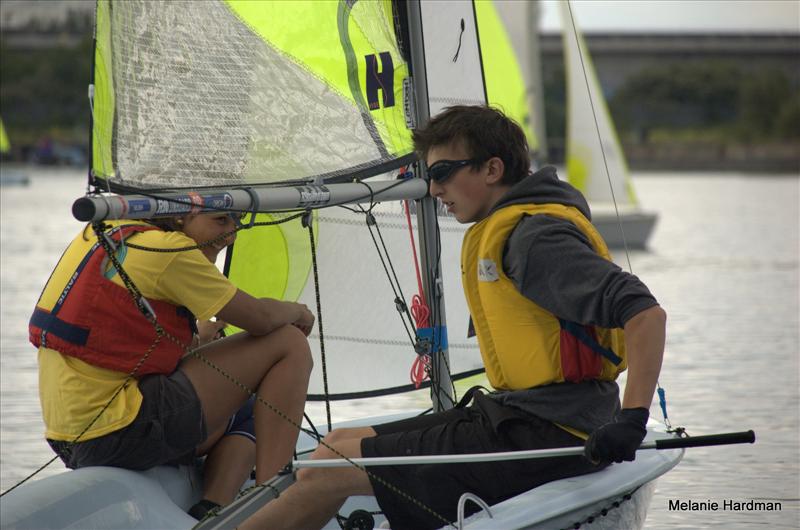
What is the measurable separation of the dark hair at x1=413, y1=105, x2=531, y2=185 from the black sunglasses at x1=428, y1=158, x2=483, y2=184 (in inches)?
0.7

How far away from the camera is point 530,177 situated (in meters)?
2.89

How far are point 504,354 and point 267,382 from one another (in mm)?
708

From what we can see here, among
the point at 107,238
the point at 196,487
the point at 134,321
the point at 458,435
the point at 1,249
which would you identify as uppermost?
the point at 107,238

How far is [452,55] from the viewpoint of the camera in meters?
4.27

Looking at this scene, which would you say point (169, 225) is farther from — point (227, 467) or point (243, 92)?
point (227, 467)

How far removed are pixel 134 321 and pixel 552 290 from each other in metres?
1.01

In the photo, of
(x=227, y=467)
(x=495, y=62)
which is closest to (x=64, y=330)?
(x=227, y=467)

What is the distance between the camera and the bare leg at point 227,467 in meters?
3.43

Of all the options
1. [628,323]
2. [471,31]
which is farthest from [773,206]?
[628,323]

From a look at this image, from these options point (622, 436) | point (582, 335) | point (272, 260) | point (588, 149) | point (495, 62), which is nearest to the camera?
point (622, 436)

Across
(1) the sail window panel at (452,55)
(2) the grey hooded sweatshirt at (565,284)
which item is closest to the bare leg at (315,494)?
(2) the grey hooded sweatshirt at (565,284)

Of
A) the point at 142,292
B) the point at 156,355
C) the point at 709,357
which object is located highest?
the point at 142,292

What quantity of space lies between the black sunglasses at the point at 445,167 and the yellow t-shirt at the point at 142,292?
0.57 metres

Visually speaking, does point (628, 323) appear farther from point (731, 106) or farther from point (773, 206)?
point (731, 106)
